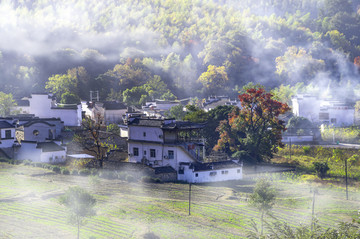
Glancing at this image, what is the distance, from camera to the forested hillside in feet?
294

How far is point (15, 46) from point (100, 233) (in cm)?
8020

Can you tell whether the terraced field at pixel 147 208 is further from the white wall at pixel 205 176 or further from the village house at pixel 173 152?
the village house at pixel 173 152

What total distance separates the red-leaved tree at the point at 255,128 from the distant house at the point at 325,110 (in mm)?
19434

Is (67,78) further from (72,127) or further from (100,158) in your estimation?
(100,158)

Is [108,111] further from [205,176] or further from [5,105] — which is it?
[205,176]

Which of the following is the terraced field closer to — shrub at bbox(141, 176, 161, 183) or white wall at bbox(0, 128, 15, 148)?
shrub at bbox(141, 176, 161, 183)

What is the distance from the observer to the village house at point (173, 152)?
38.7 m

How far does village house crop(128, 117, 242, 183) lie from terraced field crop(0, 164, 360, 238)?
1626 mm

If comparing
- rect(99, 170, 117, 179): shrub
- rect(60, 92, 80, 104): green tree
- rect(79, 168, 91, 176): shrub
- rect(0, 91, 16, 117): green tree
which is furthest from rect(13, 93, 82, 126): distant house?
rect(99, 170, 117, 179): shrub

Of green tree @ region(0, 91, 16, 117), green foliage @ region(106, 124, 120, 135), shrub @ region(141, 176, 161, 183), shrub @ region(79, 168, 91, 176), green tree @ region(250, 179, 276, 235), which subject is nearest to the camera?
green tree @ region(250, 179, 276, 235)

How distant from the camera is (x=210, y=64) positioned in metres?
105

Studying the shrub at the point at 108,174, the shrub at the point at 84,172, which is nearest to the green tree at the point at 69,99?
the shrub at the point at 84,172

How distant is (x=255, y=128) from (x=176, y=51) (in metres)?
70.9

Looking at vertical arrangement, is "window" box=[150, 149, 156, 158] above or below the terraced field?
above
